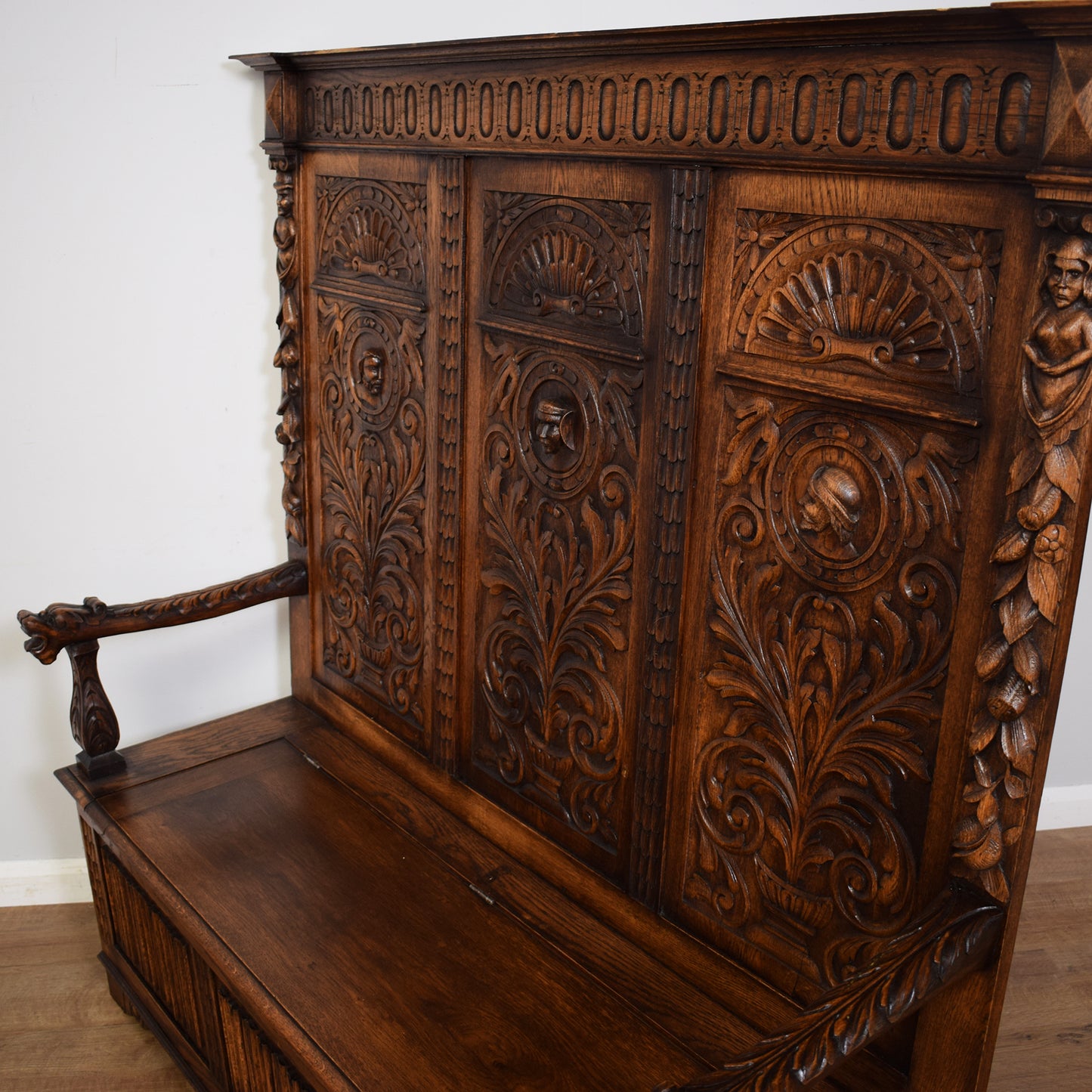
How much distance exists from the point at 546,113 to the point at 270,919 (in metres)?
1.46

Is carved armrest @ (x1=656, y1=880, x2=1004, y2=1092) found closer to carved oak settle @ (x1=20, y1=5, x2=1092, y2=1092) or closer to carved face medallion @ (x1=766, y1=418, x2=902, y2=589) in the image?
carved oak settle @ (x1=20, y1=5, x2=1092, y2=1092)

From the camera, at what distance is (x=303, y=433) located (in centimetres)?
267

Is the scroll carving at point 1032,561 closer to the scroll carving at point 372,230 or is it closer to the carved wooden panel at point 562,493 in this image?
the carved wooden panel at point 562,493

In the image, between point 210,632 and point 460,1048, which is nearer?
point 460,1048

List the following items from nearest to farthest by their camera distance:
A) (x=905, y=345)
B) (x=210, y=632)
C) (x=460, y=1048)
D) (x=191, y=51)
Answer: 1. (x=905, y=345)
2. (x=460, y=1048)
3. (x=191, y=51)
4. (x=210, y=632)

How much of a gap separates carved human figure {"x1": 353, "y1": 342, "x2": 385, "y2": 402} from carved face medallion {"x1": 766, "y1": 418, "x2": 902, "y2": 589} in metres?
1.06

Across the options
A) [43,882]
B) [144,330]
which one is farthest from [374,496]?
[43,882]

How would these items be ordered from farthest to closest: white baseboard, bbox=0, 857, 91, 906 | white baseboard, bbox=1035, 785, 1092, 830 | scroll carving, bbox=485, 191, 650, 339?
1. white baseboard, bbox=1035, 785, 1092, 830
2. white baseboard, bbox=0, 857, 91, 906
3. scroll carving, bbox=485, 191, 650, 339

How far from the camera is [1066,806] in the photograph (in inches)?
137

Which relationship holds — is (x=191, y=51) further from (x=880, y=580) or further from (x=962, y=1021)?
(x=962, y=1021)

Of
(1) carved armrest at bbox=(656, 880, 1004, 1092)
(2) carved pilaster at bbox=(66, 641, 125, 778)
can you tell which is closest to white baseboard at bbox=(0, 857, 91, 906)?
(2) carved pilaster at bbox=(66, 641, 125, 778)

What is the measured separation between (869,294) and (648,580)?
1.89 feet

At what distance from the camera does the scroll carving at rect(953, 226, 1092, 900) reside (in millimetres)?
1222

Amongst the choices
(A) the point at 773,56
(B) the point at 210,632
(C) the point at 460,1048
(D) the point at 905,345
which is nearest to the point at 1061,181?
(D) the point at 905,345
